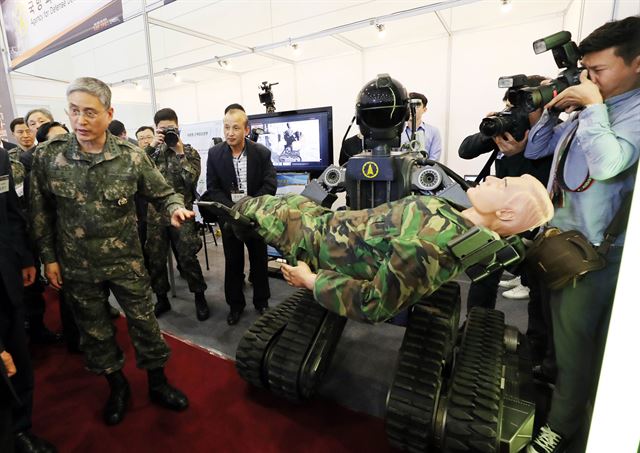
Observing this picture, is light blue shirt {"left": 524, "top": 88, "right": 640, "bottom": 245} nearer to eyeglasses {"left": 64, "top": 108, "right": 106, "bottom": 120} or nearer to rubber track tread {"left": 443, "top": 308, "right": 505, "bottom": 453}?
rubber track tread {"left": 443, "top": 308, "right": 505, "bottom": 453}

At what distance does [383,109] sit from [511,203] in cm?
77

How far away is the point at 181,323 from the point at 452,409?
2.36m

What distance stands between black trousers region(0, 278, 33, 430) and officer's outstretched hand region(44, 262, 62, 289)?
18cm

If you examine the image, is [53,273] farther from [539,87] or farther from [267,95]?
[267,95]

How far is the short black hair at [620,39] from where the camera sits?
1141 mm

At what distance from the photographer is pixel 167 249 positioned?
3074mm

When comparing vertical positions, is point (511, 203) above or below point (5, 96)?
below

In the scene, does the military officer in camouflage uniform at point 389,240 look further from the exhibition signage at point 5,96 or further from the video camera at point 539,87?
the exhibition signage at point 5,96

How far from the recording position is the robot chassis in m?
1.32

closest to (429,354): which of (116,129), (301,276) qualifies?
(301,276)

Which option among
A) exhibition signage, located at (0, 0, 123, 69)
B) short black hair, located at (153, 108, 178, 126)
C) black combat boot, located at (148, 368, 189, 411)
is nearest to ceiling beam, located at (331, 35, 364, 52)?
exhibition signage, located at (0, 0, 123, 69)

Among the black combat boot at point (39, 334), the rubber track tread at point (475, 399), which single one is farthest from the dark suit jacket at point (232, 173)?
the rubber track tread at point (475, 399)

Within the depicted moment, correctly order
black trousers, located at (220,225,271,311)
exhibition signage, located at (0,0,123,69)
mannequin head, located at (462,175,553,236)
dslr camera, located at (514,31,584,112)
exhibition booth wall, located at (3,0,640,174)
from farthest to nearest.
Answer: exhibition booth wall, located at (3,0,640,174), exhibition signage, located at (0,0,123,69), black trousers, located at (220,225,271,311), dslr camera, located at (514,31,584,112), mannequin head, located at (462,175,553,236)

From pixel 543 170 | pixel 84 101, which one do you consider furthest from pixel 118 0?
pixel 543 170
